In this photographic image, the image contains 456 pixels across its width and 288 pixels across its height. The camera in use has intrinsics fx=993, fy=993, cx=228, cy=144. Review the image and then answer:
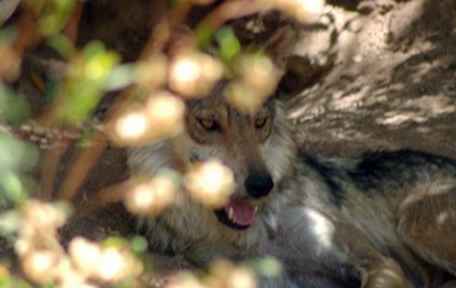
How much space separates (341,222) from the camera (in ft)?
18.5

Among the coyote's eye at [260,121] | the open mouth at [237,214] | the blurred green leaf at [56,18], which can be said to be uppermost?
the blurred green leaf at [56,18]

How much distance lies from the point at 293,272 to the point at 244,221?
0.51 metres

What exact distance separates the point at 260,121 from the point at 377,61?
9.02ft

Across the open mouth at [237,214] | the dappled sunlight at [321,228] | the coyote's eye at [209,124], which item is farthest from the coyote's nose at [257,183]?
A: the dappled sunlight at [321,228]

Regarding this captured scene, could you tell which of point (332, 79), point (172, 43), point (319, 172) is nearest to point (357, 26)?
point (332, 79)

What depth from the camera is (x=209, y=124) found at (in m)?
4.95

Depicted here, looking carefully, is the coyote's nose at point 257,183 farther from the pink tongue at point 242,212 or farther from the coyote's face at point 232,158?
the pink tongue at point 242,212

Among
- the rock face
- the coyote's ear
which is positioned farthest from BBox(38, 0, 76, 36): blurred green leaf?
the rock face

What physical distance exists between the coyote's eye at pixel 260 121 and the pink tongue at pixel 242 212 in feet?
1.36

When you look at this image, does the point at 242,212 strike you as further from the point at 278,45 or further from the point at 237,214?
the point at 278,45

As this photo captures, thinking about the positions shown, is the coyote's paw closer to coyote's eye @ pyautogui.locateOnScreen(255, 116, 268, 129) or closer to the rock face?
coyote's eye @ pyautogui.locateOnScreen(255, 116, 268, 129)

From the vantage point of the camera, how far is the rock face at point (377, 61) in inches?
287

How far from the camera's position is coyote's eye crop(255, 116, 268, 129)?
5.08 metres

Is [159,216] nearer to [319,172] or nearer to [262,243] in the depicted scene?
[262,243]
